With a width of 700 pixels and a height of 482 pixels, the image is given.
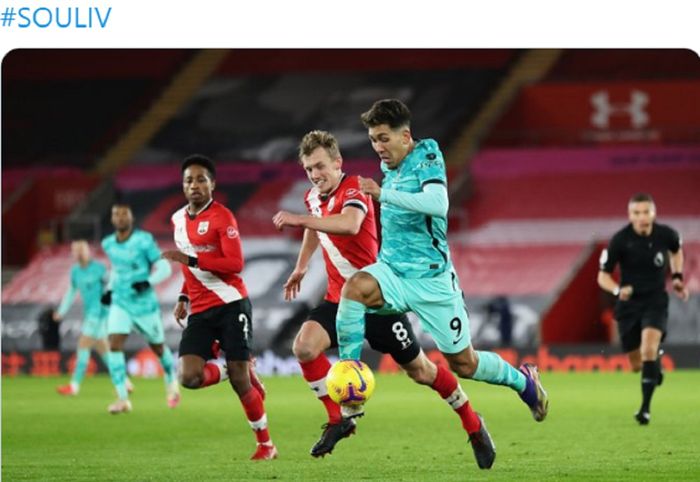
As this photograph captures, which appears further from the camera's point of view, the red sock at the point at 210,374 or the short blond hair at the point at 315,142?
the red sock at the point at 210,374

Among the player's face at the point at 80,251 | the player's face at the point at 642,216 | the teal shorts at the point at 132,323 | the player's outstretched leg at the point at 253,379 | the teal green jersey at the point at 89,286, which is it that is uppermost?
the player's face at the point at 80,251

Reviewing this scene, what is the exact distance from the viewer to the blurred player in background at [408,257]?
7.79 m

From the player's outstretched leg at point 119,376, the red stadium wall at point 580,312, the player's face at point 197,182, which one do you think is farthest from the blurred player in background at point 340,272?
the red stadium wall at point 580,312

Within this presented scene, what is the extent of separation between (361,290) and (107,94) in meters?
23.3

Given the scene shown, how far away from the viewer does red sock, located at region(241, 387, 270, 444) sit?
920 centimetres

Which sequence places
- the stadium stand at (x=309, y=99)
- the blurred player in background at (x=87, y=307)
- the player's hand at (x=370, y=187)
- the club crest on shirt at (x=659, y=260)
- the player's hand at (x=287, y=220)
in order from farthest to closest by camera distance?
the stadium stand at (x=309, y=99)
the blurred player in background at (x=87, y=307)
the club crest on shirt at (x=659, y=260)
the player's hand at (x=370, y=187)
the player's hand at (x=287, y=220)

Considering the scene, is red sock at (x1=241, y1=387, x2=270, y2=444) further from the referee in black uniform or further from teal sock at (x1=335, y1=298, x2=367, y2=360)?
the referee in black uniform

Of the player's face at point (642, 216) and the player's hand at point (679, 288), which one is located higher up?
the player's face at point (642, 216)

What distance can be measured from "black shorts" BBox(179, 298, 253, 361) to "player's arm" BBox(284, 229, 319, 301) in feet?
1.42

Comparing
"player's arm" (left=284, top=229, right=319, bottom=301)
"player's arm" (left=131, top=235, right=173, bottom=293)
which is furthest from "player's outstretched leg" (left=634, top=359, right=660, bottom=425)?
"player's arm" (left=131, top=235, right=173, bottom=293)

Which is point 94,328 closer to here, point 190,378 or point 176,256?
point 190,378

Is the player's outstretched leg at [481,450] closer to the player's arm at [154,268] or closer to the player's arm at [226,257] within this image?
the player's arm at [226,257]

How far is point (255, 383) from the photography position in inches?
375

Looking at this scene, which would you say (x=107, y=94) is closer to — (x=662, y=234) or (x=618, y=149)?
(x=618, y=149)
